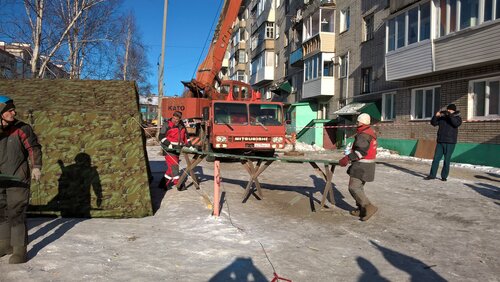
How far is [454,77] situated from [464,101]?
43.0 inches

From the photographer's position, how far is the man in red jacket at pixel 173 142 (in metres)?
8.28

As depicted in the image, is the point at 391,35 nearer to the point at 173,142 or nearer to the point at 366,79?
the point at 366,79

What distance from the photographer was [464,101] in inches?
585

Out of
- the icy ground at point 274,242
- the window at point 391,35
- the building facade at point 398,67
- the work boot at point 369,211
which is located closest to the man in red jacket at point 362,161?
the work boot at point 369,211

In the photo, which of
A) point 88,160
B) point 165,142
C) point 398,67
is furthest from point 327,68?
Answer: point 88,160

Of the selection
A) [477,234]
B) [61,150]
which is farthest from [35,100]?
[477,234]

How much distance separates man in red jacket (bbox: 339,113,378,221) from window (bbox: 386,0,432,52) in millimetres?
12094

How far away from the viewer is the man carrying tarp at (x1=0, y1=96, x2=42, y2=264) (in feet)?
13.3

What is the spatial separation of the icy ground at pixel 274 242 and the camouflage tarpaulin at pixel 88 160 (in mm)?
270

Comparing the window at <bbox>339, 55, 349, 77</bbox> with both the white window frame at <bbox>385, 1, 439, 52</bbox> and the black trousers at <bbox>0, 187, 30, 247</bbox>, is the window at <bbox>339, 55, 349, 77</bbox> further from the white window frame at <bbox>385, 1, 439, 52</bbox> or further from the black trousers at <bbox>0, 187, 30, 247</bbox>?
the black trousers at <bbox>0, 187, 30, 247</bbox>

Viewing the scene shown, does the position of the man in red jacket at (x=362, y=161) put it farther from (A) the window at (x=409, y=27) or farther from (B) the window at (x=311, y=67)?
(B) the window at (x=311, y=67)

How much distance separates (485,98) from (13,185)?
1494cm

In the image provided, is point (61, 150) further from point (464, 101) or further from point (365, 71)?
point (365, 71)

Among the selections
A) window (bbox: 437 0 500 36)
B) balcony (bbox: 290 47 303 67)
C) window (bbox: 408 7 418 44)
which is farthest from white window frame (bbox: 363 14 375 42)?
balcony (bbox: 290 47 303 67)
